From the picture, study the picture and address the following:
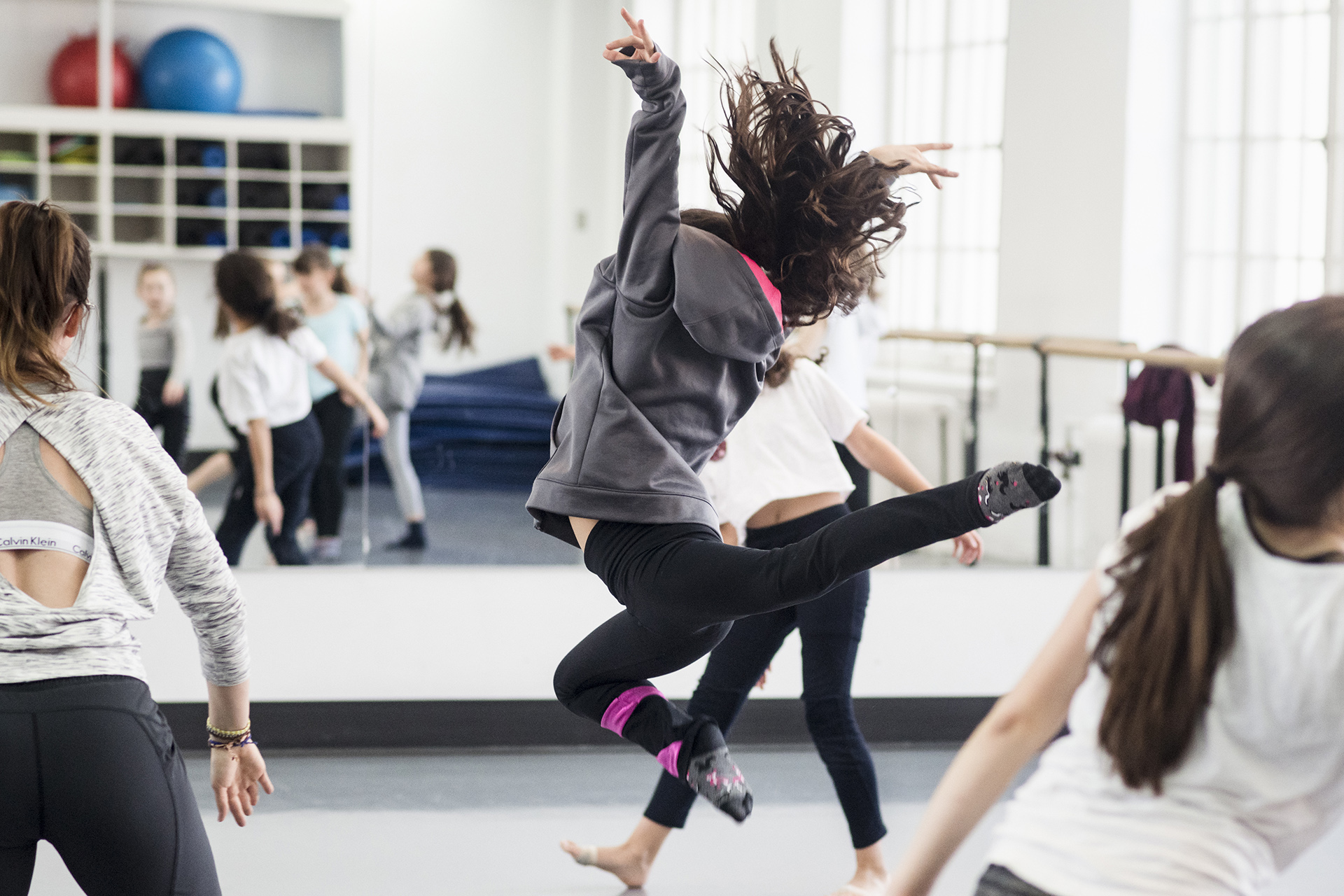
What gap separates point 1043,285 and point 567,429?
101 inches

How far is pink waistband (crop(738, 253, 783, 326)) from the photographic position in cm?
184

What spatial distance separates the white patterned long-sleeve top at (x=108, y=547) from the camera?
129cm

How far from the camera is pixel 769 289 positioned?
186 centimetres

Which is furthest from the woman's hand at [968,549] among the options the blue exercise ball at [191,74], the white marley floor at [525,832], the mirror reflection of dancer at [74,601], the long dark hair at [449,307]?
the blue exercise ball at [191,74]

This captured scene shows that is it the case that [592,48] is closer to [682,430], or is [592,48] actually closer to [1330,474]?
[682,430]

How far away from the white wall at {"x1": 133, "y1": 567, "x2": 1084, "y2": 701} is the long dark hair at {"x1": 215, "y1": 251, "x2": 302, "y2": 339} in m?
0.78

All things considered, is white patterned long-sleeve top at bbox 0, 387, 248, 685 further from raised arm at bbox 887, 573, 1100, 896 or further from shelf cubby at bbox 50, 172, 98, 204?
shelf cubby at bbox 50, 172, 98, 204

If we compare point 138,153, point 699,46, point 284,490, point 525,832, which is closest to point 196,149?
point 138,153

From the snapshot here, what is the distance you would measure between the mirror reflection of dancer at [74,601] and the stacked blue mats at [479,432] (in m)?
2.39

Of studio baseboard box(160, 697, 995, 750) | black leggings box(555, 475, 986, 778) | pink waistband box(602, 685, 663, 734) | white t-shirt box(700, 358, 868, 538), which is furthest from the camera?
studio baseboard box(160, 697, 995, 750)

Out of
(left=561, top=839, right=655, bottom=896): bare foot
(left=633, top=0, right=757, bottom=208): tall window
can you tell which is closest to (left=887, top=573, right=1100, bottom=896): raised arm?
(left=561, top=839, right=655, bottom=896): bare foot

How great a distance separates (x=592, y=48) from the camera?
12.3ft

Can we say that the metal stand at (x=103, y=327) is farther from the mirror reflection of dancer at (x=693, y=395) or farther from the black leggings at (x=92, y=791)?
the black leggings at (x=92, y=791)

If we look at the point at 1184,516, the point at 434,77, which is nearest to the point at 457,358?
the point at 434,77
